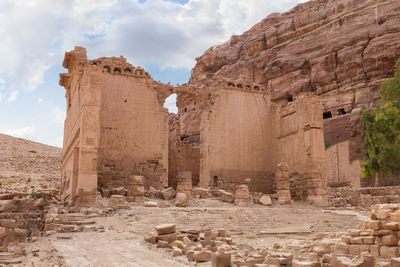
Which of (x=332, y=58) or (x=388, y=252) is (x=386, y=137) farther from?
(x=388, y=252)

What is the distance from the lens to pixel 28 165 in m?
27.7

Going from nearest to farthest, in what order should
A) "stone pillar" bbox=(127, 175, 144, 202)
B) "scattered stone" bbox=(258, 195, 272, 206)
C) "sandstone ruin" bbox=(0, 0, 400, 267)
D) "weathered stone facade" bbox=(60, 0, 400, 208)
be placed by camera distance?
"sandstone ruin" bbox=(0, 0, 400, 267), "stone pillar" bbox=(127, 175, 144, 202), "weathered stone facade" bbox=(60, 0, 400, 208), "scattered stone" bbox=(258, 195, 272, 206)

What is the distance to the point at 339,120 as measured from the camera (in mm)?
33188

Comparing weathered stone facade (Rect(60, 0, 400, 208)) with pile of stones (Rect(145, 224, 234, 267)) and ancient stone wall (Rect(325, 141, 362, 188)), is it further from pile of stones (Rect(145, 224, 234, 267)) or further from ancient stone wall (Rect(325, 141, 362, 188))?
pile of stones (Rect(145, 224, 234, 267))

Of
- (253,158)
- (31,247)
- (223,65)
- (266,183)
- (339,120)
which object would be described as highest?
(223,65)

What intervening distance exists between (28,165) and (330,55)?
27.8 metres

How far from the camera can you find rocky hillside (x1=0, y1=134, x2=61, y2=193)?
2247 cm

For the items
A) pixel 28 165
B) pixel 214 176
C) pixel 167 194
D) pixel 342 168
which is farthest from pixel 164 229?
pixel 342 168

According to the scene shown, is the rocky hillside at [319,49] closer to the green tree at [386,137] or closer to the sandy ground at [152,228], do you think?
the green tree at [386,137]

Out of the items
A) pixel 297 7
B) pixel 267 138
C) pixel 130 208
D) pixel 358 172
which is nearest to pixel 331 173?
pixel 358 172

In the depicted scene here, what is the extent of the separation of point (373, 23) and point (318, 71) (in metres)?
6.26

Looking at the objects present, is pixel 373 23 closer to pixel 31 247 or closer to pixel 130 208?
pixel 130 208

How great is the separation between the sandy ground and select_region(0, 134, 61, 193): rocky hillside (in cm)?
1088

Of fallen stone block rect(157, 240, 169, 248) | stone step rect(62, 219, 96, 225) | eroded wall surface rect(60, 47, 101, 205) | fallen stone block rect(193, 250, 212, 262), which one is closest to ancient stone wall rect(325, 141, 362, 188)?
eroded wall surface rect(60, 47, 101, 205)
